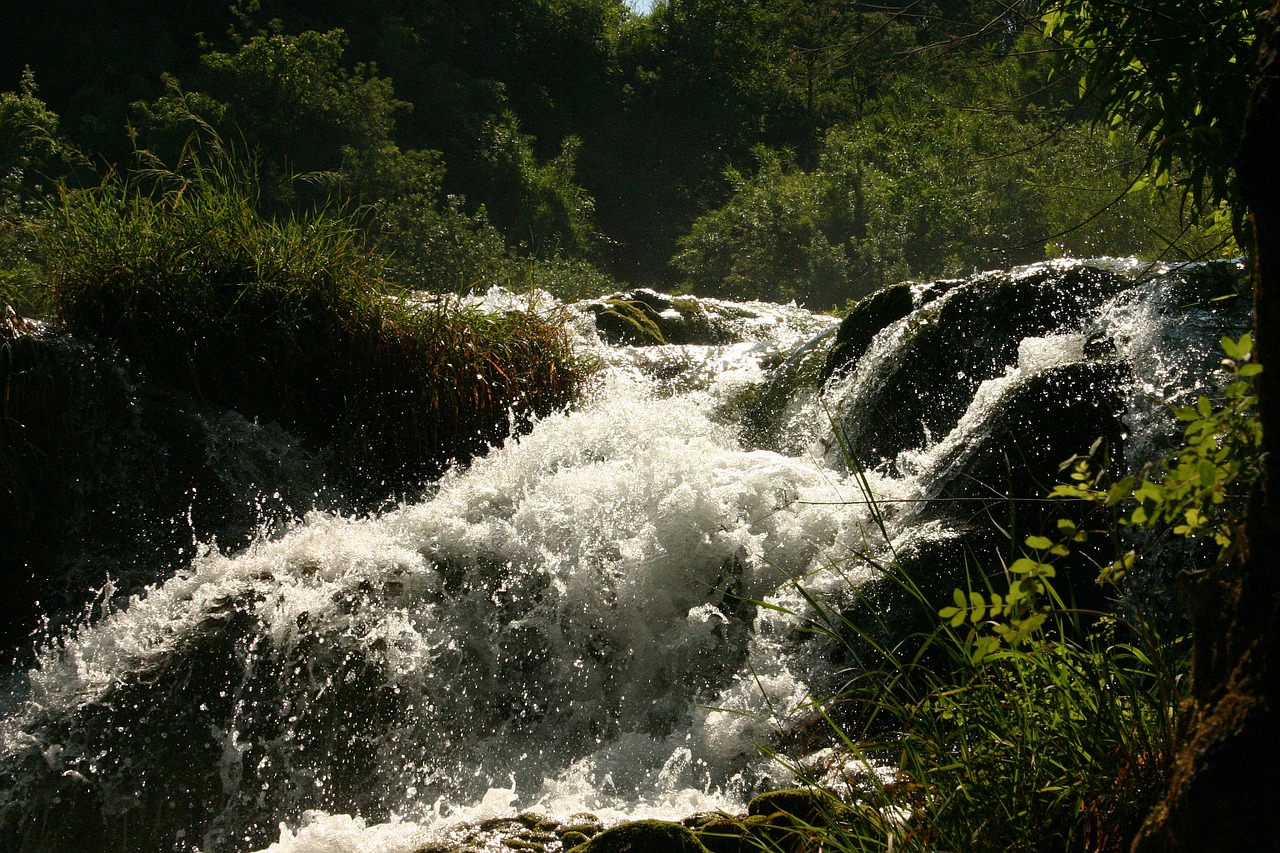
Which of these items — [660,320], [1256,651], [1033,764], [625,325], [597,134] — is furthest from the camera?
[597,134]

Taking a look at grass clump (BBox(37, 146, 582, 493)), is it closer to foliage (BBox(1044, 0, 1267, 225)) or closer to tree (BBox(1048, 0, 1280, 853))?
foliage (BBox(1044, 0, 1267, 225))

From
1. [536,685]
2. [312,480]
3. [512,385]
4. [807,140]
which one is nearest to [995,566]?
[536,685]

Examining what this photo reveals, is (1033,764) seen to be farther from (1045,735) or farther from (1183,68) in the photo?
(1183,68)

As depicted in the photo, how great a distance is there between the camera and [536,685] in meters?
3.56

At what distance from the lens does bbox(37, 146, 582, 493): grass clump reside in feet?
16.0

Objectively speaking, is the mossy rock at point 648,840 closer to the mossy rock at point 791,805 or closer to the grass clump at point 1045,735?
the mossy rock at point 791,805

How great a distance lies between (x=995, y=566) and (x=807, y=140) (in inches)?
761

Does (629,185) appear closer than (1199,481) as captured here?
No

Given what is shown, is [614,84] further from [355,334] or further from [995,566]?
[995,566]

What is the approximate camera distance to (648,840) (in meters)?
2.11

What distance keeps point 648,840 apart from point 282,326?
3761 millimetres

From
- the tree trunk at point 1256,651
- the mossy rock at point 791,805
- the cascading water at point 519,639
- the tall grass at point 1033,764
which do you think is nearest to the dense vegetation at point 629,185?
the tall grass at point 1033,764

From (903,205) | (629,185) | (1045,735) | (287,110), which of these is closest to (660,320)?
(1045,735)

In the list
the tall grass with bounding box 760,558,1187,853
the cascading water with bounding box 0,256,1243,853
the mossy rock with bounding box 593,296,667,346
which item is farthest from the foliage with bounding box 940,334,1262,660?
the mossy rock with bounding box 593,296,667,346
